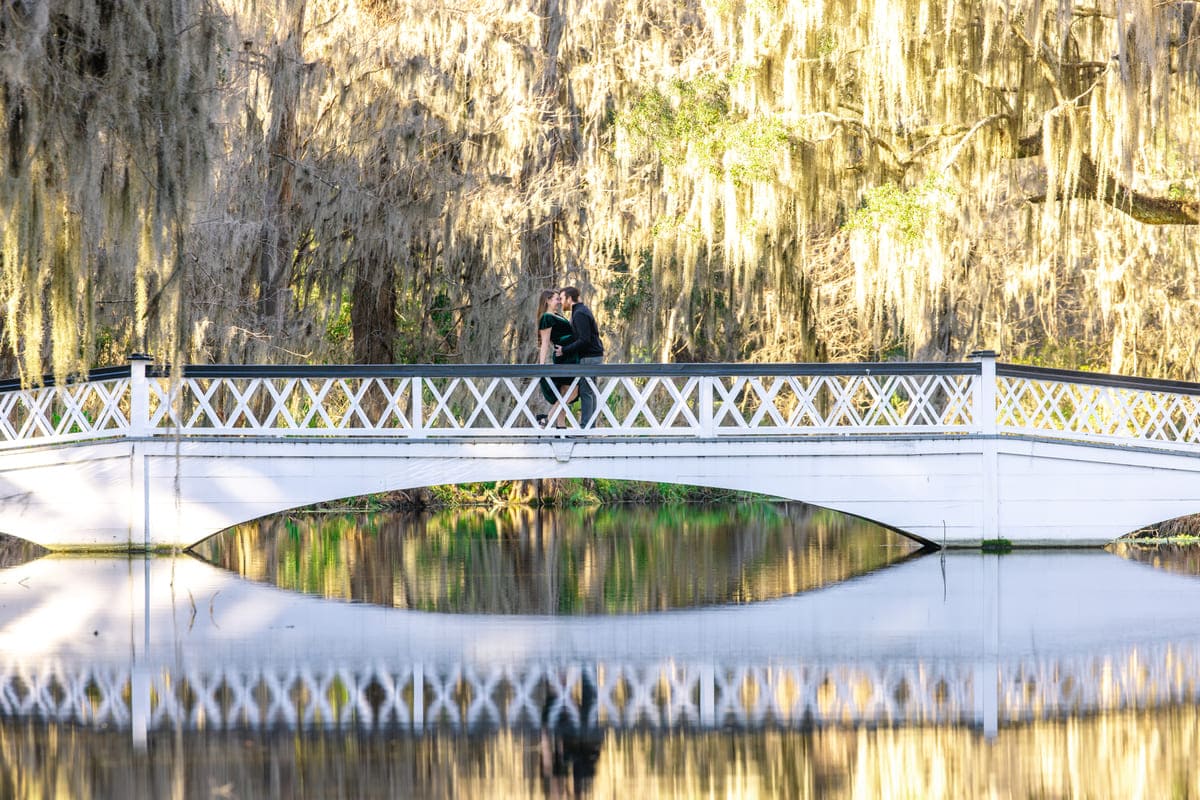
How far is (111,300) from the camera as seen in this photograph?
1848cm

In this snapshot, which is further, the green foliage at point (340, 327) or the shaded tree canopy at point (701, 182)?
the green foliage at point (340, 327)

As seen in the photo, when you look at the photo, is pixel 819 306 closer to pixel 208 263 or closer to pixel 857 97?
pixel 857 97

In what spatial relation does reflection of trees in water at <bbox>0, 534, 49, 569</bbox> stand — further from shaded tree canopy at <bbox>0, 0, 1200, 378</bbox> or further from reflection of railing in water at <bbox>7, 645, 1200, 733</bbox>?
reflection of railing in water at <bbox>7, 645, 1200, 733</bbox>

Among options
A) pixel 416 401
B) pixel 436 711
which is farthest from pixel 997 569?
pixel 436 711

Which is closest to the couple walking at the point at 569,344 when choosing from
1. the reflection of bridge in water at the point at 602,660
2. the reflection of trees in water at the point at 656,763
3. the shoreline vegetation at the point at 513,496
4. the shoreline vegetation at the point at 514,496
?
the reflection of bridge in water at the point at 602,660

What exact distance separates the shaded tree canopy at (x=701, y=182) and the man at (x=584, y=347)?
2836mm

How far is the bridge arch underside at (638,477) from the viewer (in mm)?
14945

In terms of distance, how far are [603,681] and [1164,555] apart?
31.0ft

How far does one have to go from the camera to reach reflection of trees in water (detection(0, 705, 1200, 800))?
562cm

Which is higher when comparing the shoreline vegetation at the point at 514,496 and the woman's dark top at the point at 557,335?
the woman's dark top at the point at 557,335

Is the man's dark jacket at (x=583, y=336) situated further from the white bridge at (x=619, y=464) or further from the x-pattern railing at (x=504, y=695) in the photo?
the x-pattern railing at (x=504, y=695)

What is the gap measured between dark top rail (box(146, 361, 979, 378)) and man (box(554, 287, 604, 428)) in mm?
279

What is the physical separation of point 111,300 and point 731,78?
752 cm

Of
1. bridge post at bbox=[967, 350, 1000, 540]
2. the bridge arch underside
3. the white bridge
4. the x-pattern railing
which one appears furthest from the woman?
the x-pattern railing
